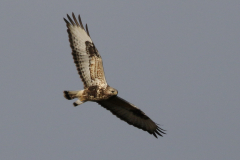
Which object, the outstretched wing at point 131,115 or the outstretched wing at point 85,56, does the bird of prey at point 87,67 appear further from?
the outstretched wing at point 131,115

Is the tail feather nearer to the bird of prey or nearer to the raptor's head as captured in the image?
the bird of prey

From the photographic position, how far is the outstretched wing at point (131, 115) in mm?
13891

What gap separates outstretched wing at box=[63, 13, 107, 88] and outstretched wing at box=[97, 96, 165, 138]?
1.23m

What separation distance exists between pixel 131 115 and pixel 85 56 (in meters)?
2.69

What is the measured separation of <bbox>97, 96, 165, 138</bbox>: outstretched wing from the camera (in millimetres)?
13891

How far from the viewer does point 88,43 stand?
12742 mm

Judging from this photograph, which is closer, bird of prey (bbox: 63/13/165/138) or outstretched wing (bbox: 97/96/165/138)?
bird of prey (bbox: 63/13/165/138)

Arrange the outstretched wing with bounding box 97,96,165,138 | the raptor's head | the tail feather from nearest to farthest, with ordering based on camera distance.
A: 1. the raptor's head
2. the tail feather
3. the outstretched wing with bounding box 97,96,165,138

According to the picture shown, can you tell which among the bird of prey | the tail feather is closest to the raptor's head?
the bird of prey

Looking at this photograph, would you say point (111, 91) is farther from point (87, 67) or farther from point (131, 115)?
point (131, 115)

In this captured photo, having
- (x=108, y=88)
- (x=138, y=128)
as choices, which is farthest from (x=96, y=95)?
(x=138, y=128)

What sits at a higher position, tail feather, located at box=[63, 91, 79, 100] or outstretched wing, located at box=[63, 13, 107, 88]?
outstretched wing, located at box=[63, 13, 107, 88]

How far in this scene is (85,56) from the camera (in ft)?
41.6

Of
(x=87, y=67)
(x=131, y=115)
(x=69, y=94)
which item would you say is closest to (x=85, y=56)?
(x=87, y=67)
